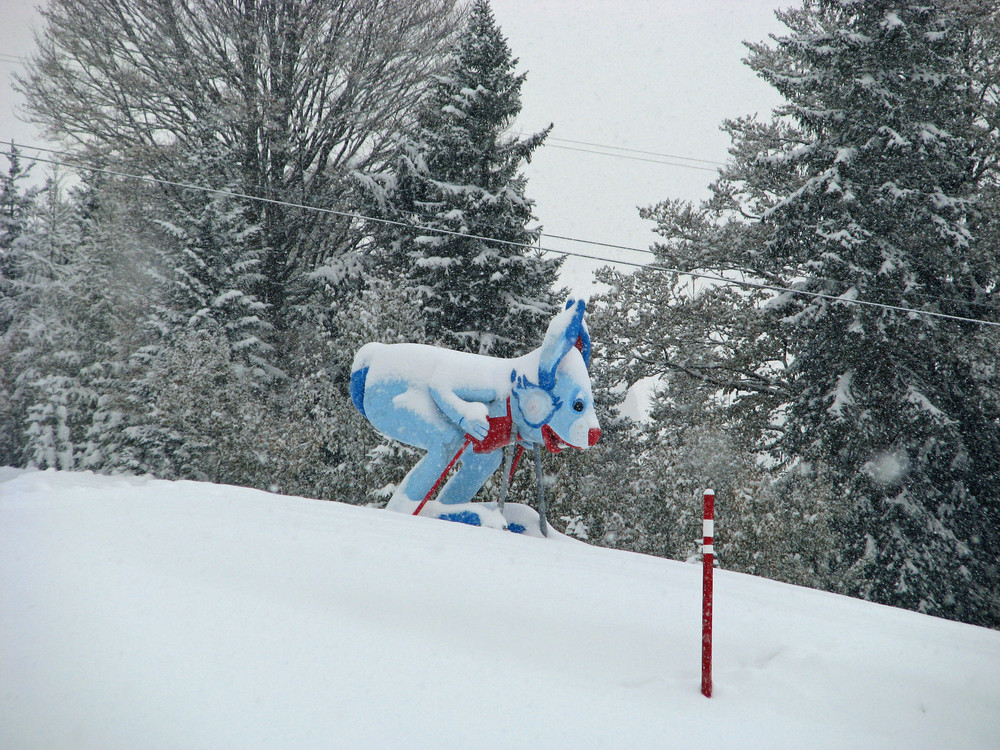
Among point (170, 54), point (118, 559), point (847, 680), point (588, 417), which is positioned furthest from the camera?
point (170, 54)

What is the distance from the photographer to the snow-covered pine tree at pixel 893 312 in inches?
444

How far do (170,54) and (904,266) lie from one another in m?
16.9

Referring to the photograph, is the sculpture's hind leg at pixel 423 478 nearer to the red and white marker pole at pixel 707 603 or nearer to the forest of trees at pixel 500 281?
the red and white marker pole at pixel 707 603

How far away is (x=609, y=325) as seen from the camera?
51.8 ft

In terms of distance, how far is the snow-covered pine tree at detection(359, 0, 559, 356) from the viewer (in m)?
14.2

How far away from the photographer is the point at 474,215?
1459 centimetres

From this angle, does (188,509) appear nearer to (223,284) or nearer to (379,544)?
(379,544)

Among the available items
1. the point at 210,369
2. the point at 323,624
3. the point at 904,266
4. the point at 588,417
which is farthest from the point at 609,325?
the point at 323,624

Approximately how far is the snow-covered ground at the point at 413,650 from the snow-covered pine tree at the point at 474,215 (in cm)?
963

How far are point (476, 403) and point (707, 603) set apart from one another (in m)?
3.41

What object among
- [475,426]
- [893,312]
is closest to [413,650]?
[475,426]

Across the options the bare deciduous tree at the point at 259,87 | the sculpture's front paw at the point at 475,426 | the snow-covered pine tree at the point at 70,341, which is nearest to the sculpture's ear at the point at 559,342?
the sculpture's front paw at the point at 475,426

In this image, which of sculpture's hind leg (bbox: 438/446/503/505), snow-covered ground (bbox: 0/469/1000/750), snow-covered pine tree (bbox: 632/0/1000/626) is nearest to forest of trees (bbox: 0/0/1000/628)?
snow-covered pine tree (bbox: 632/0/1000/626)

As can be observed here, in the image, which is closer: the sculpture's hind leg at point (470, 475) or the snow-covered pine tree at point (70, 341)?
the sculpture's hind leg at point (470, 475)
